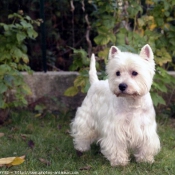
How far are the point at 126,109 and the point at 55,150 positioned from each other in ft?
3.05

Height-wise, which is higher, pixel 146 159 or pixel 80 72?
pixel 80 72

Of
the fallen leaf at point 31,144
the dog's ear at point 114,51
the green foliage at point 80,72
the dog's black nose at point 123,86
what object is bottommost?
the fallen leaf at point 31,144

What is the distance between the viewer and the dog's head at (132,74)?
11.9 feet

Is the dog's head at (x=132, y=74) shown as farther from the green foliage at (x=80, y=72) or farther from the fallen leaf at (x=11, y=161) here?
the green foliage at (x=80, y=72)

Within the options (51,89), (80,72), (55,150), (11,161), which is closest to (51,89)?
(51,89)

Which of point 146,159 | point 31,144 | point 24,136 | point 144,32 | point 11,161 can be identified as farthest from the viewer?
point 144,32

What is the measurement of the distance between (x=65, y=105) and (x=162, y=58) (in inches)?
52.9

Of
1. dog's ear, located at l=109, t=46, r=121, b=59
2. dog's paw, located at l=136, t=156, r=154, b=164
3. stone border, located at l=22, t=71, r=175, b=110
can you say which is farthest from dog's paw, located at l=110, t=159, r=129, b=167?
stone border, located at l=22, t=71, r=175, b=110

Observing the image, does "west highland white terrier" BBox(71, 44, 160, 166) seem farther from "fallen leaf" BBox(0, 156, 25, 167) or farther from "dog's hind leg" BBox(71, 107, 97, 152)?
"fallen leaf" BBox(0, 156, 25, 167)

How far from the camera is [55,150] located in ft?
14.5

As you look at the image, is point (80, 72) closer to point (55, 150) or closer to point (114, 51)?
point (55, 150)

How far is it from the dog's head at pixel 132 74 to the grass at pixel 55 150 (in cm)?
69

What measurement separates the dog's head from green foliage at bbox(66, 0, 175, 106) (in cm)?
128

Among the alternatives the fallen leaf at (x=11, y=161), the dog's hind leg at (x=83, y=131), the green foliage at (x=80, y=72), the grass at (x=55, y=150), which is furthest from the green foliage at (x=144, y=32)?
the fallen leaf at (x=11, y=161)
